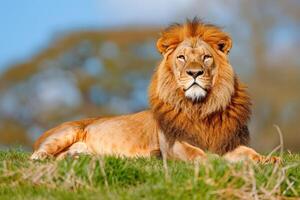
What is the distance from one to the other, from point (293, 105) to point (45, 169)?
2639cm

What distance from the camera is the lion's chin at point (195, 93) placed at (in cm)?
899

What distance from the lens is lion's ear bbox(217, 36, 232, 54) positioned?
9.54 metres

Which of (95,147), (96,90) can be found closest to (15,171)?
(95,147)

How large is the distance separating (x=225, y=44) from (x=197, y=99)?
0.84 meters

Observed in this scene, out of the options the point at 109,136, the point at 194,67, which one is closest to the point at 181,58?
the point at 194,67

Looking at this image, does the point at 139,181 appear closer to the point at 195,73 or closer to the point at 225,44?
the point at 195,73

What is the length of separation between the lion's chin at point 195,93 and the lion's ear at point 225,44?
749 millimetres

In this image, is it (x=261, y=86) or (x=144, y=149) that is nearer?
(x=144, y=149)

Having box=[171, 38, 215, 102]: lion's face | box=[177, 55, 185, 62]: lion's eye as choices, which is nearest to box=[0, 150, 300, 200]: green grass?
box=[171, 38, 215, 102]: lion's face

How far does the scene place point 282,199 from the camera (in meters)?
6.32

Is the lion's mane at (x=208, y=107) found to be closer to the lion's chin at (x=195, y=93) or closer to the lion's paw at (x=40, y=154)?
the lion's chin at (x=195, y=93)

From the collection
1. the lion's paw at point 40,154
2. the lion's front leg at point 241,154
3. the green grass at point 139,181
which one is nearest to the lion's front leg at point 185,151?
the lion's front leg at point 241,154

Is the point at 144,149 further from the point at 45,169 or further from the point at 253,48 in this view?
the point at 253,48

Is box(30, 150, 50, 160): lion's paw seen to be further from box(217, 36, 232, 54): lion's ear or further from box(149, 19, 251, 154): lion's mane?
box(217, 36, 232, 54): lion's ear
